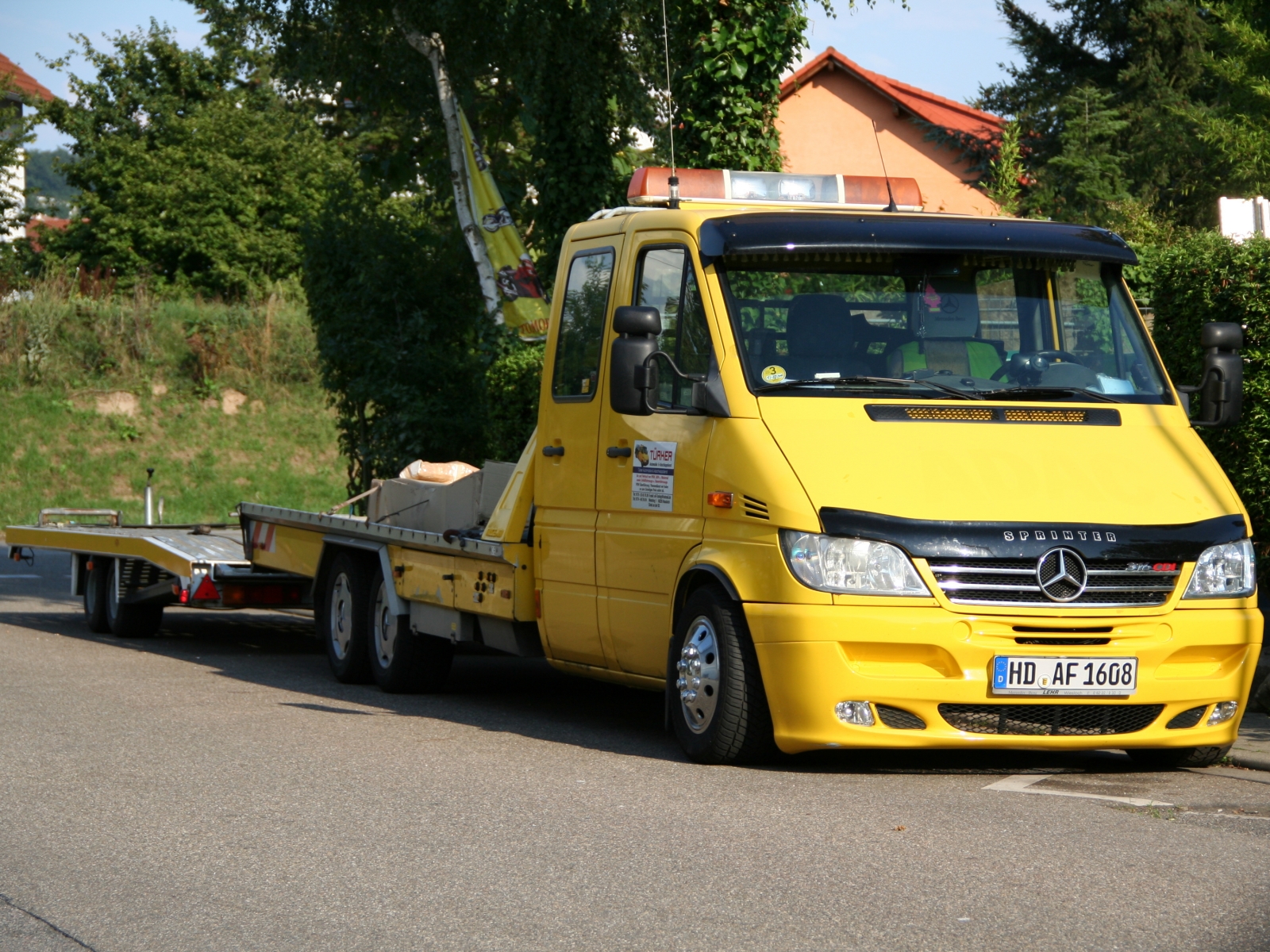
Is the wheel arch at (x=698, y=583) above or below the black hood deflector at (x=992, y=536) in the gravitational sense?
below

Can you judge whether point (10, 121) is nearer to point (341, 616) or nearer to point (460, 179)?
point (460, 179)

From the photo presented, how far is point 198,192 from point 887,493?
36.8m

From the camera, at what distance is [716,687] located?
756 cm

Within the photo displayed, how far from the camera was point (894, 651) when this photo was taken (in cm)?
705

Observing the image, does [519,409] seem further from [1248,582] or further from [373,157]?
[1248,582]

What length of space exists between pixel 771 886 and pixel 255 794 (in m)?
2.56

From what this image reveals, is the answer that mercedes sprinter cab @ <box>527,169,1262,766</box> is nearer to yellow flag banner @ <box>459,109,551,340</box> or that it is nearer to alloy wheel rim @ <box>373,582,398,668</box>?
alloy wheel rim @ <box>373,582,398,668</box>

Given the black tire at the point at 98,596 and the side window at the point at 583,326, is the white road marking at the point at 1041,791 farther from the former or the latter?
the black tire at the point at 98,596

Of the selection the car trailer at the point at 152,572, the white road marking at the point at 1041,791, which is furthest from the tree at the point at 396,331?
the white road marking at the point at 1041,791

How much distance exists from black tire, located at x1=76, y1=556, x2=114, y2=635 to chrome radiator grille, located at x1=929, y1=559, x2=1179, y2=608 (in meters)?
9.21

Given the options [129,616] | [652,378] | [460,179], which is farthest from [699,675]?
[460,179]

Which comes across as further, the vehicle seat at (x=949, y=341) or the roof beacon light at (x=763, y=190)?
the roof beacon light at (x=763, y=190)

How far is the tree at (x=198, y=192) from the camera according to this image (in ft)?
135

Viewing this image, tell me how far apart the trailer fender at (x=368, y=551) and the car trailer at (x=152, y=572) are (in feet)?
1.61
